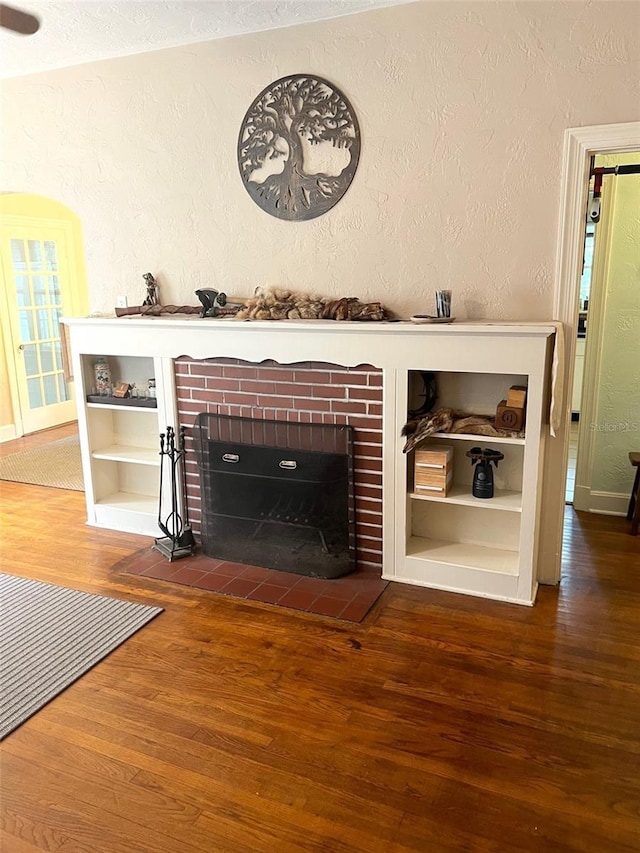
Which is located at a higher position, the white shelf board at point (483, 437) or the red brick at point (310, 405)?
the red brick at point (310, 405)

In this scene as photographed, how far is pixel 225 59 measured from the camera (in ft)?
10.7

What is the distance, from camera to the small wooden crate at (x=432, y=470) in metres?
2.98

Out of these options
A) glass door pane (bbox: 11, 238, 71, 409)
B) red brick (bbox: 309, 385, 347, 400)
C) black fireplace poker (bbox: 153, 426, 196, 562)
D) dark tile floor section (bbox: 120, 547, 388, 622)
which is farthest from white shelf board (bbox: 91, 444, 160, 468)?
glass door pane (bbox: 11, 238, 71, 409)

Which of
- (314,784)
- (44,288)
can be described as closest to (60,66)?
(44,288)

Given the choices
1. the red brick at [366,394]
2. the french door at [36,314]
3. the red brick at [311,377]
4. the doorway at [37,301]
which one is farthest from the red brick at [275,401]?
the french door at [36,314]

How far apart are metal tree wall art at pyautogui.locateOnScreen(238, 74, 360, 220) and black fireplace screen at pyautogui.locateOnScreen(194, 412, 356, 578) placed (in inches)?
45.4

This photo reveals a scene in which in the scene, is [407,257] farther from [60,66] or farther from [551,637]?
[60,66]

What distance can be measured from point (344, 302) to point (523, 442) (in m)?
1.07

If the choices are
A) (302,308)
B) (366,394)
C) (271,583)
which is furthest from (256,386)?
(271,583)

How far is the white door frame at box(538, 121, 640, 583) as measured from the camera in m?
2.62

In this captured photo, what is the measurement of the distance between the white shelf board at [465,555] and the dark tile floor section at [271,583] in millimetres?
245

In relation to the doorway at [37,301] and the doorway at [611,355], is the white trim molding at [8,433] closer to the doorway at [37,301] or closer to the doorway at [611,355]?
the doorway at [37,301]

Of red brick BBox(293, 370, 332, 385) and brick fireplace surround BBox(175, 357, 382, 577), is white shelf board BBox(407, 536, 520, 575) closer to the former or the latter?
brick fireplace surround BBox(175, 357, 382, 577)

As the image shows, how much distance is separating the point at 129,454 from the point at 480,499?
209cm
